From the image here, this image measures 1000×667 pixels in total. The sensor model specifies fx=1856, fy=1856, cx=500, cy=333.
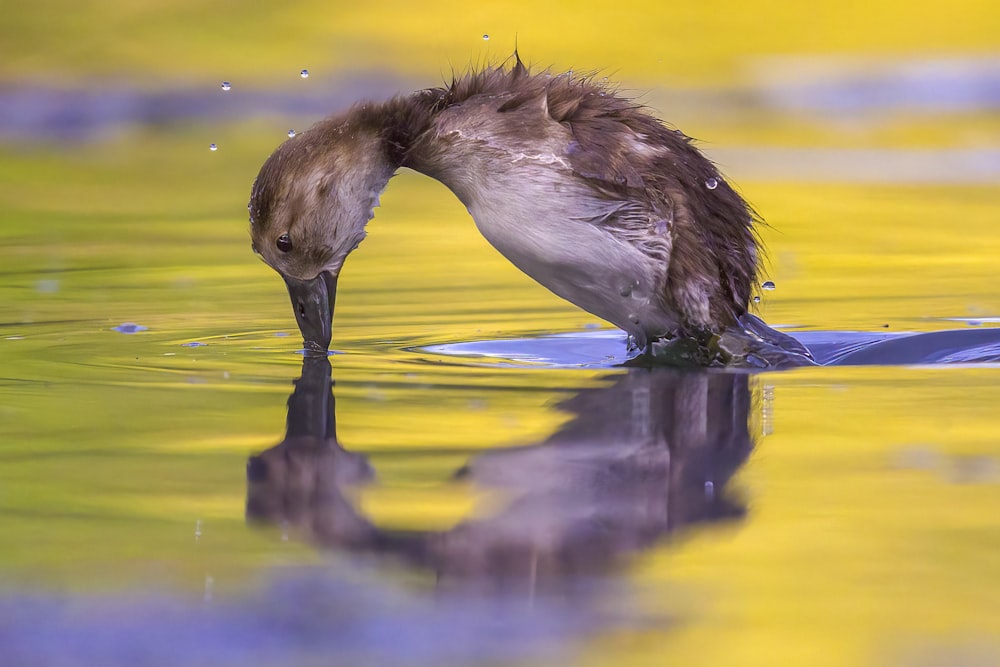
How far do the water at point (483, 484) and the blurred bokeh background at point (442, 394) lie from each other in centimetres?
1

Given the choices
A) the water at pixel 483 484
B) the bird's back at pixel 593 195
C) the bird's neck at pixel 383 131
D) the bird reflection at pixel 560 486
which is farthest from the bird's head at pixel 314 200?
the bird reflection at pixel 560 486

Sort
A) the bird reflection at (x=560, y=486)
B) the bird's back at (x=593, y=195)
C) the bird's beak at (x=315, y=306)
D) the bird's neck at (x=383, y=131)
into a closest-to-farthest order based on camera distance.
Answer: the bird reflection at (x=560, y=486) < the bird's back at (x=593, y=195) < the bird's neck at (x=383, y=131) < the bird's beak at (x=315, y=306)

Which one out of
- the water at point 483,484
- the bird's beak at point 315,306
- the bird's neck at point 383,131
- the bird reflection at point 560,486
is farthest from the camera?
the bird's beak at point 315,306

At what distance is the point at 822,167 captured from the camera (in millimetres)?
13977

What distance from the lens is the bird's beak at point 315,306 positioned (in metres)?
6.34

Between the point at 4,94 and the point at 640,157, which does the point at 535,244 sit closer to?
the point at 640,157

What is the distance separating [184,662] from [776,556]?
118 centimetres

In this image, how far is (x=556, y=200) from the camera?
575cm

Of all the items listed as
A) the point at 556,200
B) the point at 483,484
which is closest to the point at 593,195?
the point at 556,200

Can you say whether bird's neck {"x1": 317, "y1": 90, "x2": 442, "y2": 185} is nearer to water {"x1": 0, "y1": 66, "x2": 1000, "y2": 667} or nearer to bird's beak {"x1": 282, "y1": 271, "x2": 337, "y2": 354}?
bird's beak {"x1": 282, "y1": 271, "x2": 337, "y2": 354}

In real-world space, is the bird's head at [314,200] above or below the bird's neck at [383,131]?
below

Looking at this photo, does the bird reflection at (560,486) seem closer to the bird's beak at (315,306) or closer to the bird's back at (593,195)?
the bird's back at (593,195)

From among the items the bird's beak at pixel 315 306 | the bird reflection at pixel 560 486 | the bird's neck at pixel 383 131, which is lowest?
the bird reflection at pixel 560 486

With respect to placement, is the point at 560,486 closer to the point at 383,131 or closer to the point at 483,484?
the point at 483,484
